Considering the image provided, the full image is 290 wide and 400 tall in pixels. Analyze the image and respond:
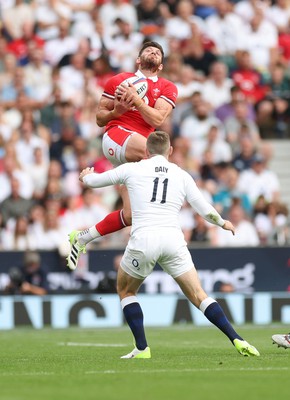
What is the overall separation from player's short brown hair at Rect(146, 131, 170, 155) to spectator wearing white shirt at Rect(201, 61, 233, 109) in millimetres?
11766

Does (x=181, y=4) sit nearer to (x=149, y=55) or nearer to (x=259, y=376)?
(x=149, y=55)

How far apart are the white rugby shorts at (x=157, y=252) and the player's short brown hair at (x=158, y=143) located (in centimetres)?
76

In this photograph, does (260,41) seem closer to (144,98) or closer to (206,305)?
(144,98)

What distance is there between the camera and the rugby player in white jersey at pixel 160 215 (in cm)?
1105

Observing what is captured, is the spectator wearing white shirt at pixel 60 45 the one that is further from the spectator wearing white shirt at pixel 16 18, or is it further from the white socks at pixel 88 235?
the white socks at pixel 88 235

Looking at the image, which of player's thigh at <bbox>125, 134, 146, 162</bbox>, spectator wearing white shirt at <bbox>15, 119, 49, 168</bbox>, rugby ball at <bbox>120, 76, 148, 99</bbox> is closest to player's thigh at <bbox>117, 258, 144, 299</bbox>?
player's thigh at <bbox>125, 134, 146, 162</bbox>

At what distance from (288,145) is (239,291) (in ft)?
14.7

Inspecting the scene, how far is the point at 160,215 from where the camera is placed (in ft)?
36.4

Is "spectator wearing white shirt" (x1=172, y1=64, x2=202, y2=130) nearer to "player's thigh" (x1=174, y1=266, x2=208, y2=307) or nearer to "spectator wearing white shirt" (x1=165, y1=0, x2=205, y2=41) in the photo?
"spectator wearing white shirt" (x1=165, y1=0, x2=205, y2=41)

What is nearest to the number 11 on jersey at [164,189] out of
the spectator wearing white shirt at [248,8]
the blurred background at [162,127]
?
the blurred background at [162,127]

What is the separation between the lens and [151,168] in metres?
11.1

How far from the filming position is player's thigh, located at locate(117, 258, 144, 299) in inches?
446

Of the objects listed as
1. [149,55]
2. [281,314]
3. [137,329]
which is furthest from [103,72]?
[137,329]

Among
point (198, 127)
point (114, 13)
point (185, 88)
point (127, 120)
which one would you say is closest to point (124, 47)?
point (114, 13)
